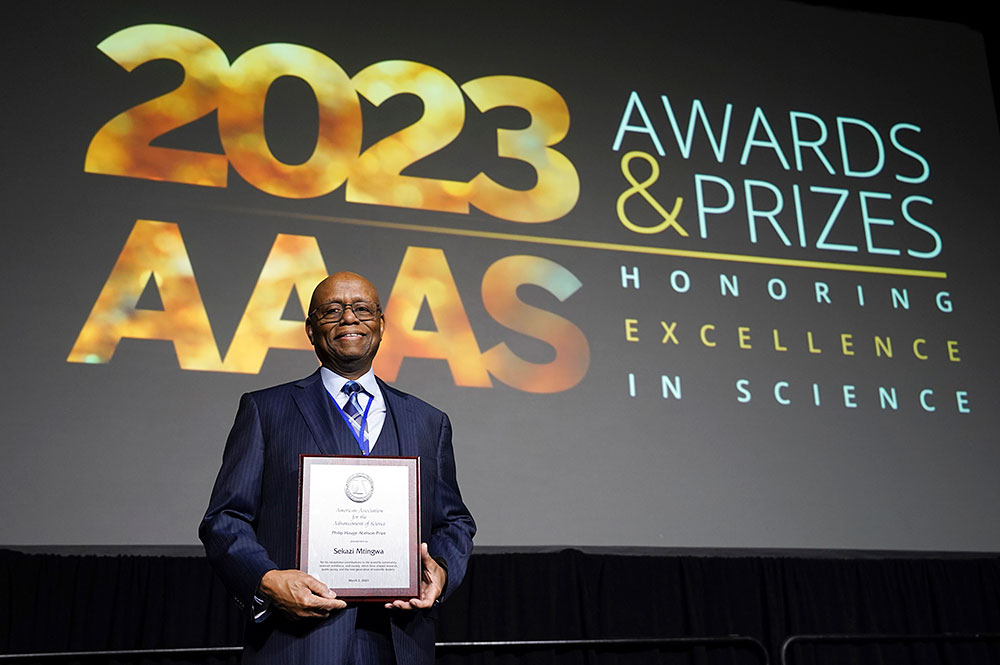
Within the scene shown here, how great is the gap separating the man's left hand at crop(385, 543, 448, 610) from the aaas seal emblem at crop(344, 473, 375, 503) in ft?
0.44

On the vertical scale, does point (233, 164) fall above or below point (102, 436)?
above

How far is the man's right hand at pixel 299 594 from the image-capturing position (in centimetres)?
175

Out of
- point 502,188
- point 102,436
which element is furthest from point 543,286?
point 102,436

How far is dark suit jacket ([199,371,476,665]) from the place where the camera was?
1806 millimetres

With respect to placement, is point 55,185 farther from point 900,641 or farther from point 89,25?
point 900,641

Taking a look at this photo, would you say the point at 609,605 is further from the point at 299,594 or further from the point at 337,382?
the point at 299,594

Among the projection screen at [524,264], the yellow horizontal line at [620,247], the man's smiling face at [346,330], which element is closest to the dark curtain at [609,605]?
the projection screen at [524,264]

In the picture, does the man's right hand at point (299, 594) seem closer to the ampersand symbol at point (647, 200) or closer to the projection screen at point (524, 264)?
the projection screen at point (524, 264)

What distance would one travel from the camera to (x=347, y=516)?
1.84 meters

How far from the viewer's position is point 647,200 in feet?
13.8

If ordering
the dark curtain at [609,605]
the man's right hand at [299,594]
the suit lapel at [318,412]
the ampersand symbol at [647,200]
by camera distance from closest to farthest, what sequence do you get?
the man's right hand at [299,594] → the suit lapel at [318,412] → the dark curtain at [609,605] → the ampersand symbol at [647,200]

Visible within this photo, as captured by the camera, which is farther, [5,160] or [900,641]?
[900,641]

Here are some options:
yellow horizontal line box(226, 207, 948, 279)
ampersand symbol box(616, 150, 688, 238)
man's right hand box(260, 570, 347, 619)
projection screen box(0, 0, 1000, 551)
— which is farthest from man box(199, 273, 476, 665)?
ampersand symbol box(616, 150, 688, 238)

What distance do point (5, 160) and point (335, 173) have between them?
1.08 metres
